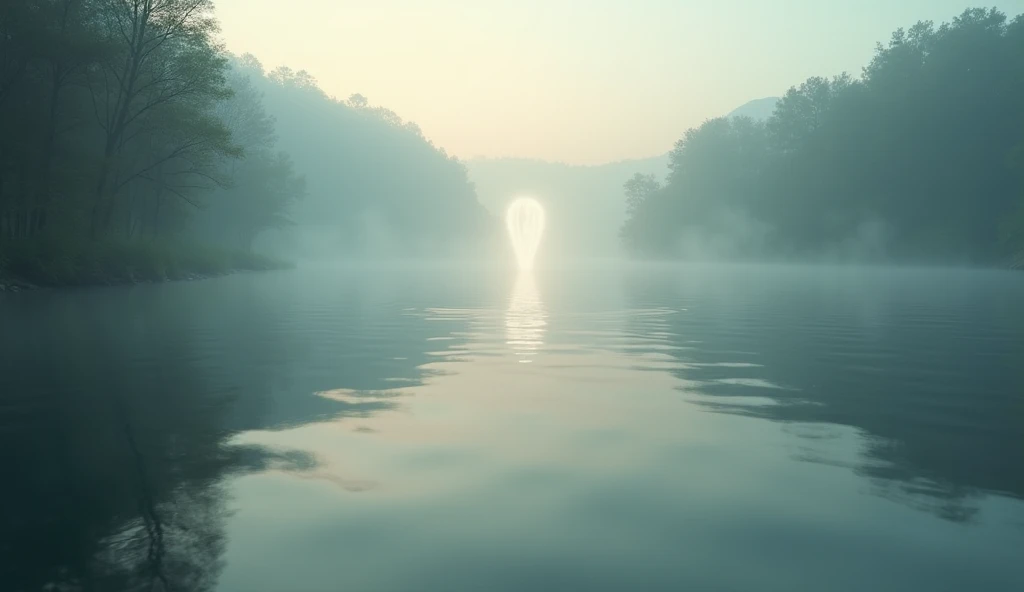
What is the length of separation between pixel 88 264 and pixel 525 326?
77.8 ft

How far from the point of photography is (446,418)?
7898 mm

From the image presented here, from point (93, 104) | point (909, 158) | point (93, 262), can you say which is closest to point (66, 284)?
point (93, 262)

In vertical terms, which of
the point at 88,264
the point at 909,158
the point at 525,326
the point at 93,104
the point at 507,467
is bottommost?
the point at 507,467

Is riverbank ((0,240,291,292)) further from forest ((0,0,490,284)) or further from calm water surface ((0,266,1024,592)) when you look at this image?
calm water surface ((0,266,1024,592))

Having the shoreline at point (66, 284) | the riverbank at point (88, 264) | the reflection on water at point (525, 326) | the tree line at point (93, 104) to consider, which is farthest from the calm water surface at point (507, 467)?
the tree line at point (93, 104)

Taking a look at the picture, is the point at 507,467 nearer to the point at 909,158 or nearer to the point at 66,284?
the point at 66,284

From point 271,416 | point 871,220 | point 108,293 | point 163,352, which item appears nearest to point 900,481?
point 271,416

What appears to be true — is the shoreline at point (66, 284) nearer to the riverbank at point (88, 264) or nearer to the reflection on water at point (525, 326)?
the riverbank at point (88, 264)

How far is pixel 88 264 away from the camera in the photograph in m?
33.6

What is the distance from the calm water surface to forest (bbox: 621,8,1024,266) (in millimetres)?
68355

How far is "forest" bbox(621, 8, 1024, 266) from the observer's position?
3071 inches

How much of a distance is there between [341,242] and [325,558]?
154561mm

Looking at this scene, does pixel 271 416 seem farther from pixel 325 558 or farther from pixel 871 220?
pixel 871 220

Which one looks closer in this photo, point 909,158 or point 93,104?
point 93,104
